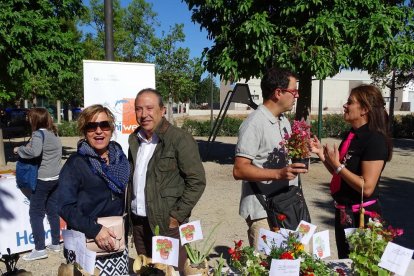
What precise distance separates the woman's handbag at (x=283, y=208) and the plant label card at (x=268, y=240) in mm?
276

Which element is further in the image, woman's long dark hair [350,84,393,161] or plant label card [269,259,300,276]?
woman's long dark hair [350,84,393,161]

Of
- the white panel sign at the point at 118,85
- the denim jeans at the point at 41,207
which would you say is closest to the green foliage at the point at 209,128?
the white panel sign at the point at 118,85

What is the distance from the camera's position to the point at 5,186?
4785 mm

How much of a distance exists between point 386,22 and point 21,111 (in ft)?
73.7

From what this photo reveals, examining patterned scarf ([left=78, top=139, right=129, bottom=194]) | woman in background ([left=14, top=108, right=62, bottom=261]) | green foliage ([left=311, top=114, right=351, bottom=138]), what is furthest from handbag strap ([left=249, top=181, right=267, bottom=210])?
green foliage ([left=311, top=114, right=351, bottom=138])

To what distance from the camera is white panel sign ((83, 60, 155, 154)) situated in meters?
5.32

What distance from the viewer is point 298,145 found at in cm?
238

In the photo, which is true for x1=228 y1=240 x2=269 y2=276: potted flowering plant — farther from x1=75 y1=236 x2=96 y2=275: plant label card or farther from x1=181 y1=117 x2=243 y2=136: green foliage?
x1=181 y1=117 x2=243 y2=136: green foliage

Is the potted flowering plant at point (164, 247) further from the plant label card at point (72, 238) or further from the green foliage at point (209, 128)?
the green foliage at point (209, 128)

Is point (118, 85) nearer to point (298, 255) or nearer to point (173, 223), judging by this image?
point (173, 223)

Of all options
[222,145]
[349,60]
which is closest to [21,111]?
[222,145]

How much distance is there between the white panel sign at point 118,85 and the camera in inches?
209

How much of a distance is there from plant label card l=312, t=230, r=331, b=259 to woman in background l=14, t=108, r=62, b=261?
321 centimetres

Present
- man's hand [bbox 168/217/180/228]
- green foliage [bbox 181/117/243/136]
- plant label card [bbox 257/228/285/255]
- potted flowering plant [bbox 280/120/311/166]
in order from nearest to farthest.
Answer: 1. plant label card [bbox 257/228/285/255]
2. potted flowering plant [bbox 280/120/311/166]
3. man's hand [bbox 168/217/180/228]
4. green foliage [bbox 181/117/243/136]
